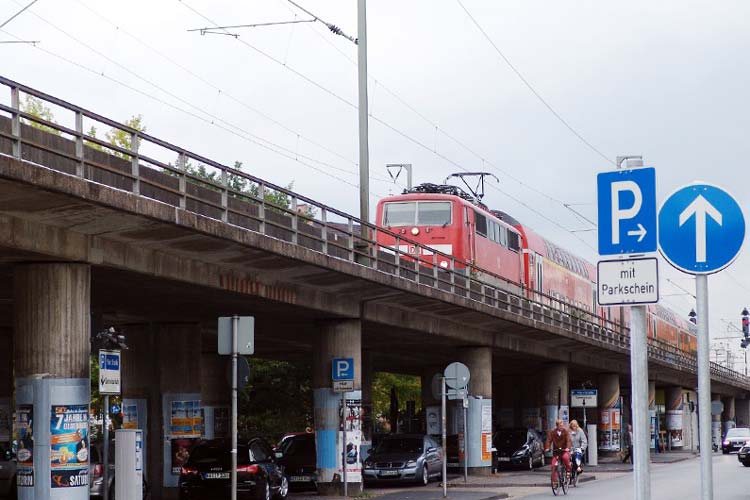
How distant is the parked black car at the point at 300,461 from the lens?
35.9 meters

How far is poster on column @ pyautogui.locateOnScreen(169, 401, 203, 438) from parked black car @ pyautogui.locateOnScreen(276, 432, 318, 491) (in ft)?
8.48

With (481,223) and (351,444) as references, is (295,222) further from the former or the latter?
(481,223)

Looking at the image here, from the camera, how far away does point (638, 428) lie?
7395mm

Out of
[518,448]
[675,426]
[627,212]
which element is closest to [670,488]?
[518,448]

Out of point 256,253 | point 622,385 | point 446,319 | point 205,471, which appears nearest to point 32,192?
point 256,253

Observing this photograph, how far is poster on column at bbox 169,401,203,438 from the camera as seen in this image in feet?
112

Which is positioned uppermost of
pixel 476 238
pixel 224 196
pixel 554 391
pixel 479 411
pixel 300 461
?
pixel 476 238

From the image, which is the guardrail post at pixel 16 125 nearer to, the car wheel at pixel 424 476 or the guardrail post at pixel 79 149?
the guardrail post at pixel 79 149

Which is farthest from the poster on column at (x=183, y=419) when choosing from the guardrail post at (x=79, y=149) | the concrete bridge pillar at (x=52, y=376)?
the guardrail post at (x=79, y=149)

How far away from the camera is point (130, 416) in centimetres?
3453

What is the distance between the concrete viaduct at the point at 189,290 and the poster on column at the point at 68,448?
222mm

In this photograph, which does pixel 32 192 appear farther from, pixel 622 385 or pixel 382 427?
pixel 382 427

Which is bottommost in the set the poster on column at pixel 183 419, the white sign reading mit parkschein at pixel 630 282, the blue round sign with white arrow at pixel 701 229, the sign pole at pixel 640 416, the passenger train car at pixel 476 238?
the poster on column at pixel 183 419

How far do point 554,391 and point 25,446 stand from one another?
3715 cm
